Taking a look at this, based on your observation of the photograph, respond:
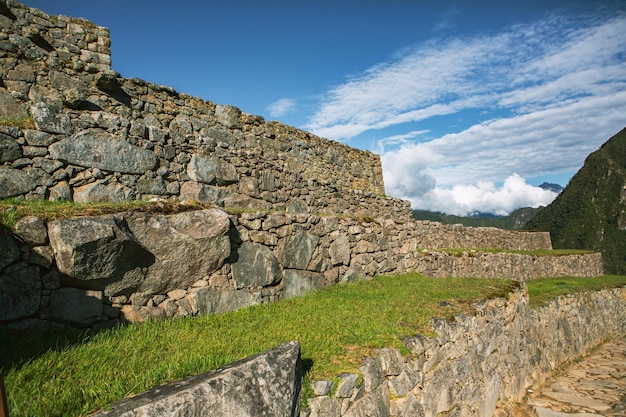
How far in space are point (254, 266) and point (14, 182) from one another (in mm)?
3872

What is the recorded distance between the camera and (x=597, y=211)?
61.6m

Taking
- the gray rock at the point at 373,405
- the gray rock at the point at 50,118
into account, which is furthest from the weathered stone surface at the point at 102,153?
the gray rock at the point at 373,405

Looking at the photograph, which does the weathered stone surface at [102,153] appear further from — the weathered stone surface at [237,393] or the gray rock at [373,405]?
the gray rock at [373,405]

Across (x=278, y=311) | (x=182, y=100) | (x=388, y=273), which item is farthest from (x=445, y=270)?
(x=182, y=100)

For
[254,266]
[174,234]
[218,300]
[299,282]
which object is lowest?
[218,300]

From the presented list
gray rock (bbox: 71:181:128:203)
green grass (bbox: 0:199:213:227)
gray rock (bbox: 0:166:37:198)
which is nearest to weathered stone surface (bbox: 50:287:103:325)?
green grass (bbox: 0:199:213:227)

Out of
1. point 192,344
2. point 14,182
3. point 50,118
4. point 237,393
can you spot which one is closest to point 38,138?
point 50,118

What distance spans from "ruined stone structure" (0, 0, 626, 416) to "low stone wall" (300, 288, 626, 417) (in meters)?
0.03

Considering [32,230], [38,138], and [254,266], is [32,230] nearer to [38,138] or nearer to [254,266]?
[38,138]

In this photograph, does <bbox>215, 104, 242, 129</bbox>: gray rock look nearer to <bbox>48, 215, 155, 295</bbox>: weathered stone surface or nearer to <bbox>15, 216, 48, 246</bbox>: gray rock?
<bbox>48, 215, 155, 295</bbox>: weathered stone surface

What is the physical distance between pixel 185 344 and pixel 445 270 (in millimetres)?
10339

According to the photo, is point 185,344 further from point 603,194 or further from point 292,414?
point 603,194

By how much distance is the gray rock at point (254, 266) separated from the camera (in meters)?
5.99

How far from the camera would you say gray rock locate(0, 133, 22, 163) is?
212 inches
